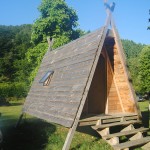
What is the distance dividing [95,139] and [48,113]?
2.86 m

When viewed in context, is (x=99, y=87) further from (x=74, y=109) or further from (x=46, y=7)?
(x=46, y=7)

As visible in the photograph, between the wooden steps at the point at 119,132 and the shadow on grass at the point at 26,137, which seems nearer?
the wooden steps at the point at 119,132

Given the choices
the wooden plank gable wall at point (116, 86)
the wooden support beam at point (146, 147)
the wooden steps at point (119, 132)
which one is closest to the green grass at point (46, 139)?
the wooden steps at point (119, 132)

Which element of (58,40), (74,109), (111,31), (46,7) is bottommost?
(74,109)

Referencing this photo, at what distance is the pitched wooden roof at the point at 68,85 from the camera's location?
9203 mm

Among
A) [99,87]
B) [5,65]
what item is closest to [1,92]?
[5,65]

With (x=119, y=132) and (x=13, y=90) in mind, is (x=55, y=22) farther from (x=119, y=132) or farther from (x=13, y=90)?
(x=119, y=132)

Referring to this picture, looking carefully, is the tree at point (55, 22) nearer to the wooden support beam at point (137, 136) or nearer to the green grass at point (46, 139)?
the green grass at point (46, 139)

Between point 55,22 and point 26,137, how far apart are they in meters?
22.6

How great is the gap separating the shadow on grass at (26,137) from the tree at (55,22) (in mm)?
18106

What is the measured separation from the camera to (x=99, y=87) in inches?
505

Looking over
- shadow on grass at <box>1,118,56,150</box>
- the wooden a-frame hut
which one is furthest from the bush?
the wooden a-frame hut

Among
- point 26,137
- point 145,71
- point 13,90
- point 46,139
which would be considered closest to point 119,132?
point 46,139

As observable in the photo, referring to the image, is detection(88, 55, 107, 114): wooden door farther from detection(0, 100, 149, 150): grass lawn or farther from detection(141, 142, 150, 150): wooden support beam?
detection(141, 142, 150, 150): wooden support beam
